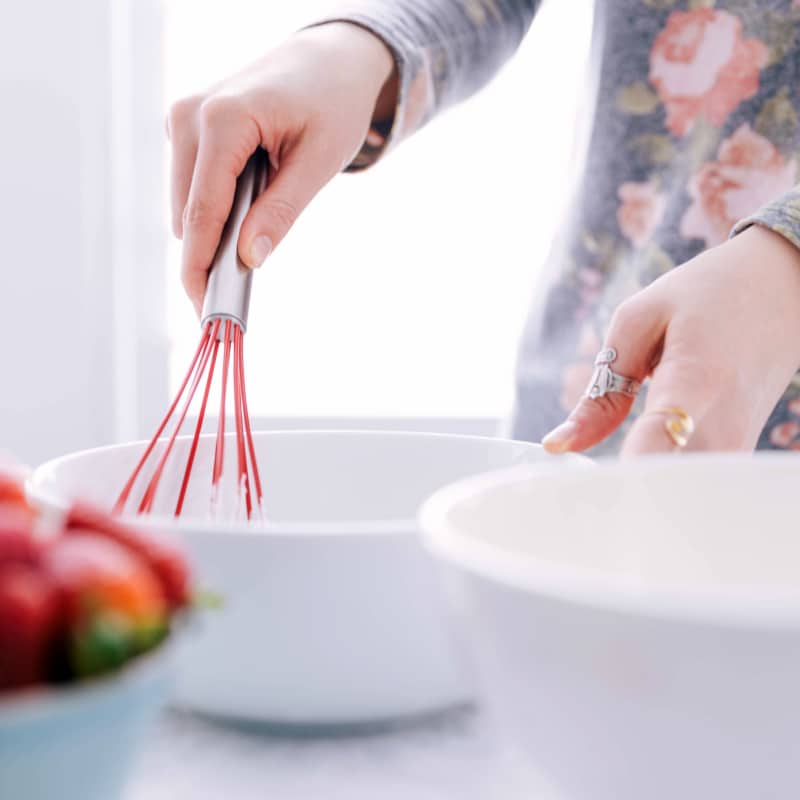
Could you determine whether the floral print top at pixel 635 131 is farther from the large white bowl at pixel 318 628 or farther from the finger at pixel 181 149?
the large white bowl at pixel 318 628

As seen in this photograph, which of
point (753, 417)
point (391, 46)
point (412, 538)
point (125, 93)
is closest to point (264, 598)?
point (412, 538)

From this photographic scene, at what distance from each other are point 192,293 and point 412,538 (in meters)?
0.39

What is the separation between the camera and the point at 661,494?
0.36 metres

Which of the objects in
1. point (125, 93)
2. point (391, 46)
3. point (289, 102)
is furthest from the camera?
point (125, 93)

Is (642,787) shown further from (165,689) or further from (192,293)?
(192,293)

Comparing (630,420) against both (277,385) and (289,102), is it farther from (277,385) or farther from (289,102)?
(277,385)

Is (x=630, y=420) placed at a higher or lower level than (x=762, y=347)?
lower

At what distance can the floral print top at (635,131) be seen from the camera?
78cm

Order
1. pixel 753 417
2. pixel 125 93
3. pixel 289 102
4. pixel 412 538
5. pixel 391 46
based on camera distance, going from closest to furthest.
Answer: pixel 412 538, pixel 753 417, pixel 289 102, pixel 391 46, pixel 125 93

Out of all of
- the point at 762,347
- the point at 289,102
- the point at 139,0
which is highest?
the point at 139,0

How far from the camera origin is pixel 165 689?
212mm

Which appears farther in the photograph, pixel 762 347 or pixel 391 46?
pixel 391 46

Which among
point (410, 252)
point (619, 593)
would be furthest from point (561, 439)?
point (410, 252)

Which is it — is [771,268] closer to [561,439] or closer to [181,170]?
[561,439]
